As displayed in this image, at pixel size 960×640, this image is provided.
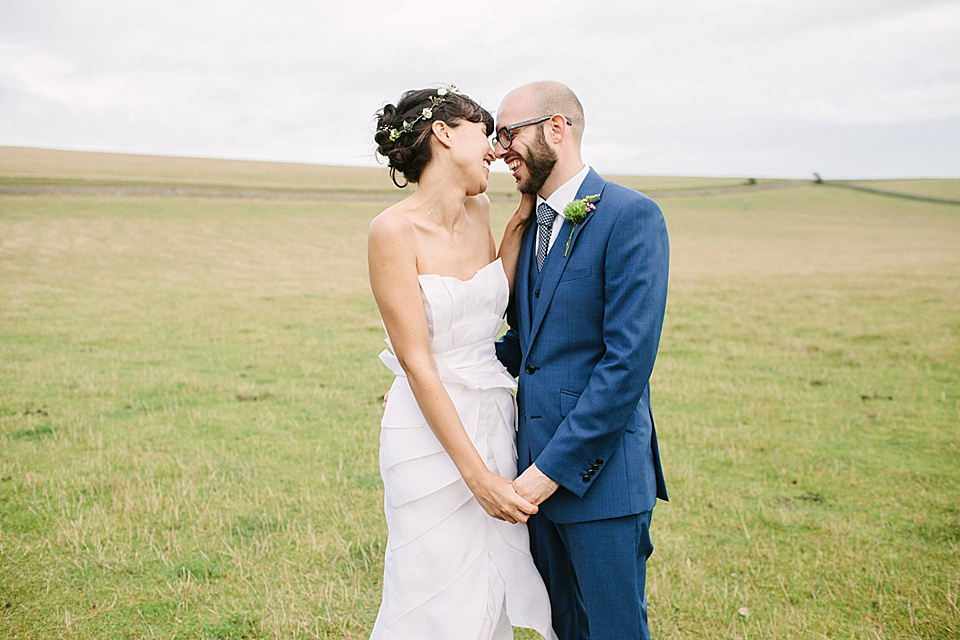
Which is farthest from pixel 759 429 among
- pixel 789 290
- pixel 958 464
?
pixel 789 290

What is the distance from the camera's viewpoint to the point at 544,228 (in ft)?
11.6

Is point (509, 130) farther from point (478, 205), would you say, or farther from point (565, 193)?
point (478, 205)

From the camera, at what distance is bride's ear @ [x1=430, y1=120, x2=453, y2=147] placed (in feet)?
11.1

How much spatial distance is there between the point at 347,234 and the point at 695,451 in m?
32.9

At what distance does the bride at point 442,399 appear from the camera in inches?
129

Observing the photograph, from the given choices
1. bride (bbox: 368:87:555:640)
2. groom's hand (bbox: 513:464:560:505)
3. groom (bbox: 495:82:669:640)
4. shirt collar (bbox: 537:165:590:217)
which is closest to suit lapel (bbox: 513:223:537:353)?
groom (bbox: 495:82:669:640)

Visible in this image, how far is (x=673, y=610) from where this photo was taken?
4.87 m

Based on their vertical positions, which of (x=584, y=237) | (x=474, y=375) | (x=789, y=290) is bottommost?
(x=789, y=290)

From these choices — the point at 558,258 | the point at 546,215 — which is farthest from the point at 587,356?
the point at 546,215

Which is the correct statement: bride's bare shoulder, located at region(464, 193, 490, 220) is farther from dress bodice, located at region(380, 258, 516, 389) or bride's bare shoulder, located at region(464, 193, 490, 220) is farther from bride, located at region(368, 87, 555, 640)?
dress bodice, located at region(380, 258, 516, 389)

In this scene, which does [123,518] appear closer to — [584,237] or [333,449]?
[333,449]

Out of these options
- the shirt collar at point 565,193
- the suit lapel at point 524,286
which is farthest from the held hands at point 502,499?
the shirt collar at point 565,193

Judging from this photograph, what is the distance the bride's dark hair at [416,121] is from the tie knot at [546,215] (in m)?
0.46

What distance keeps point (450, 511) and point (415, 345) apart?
0.83 metres
